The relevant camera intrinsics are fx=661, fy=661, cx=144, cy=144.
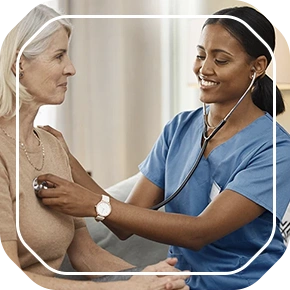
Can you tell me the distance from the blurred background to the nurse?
0.02 m

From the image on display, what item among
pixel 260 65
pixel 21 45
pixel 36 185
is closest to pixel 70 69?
pixel 21 45

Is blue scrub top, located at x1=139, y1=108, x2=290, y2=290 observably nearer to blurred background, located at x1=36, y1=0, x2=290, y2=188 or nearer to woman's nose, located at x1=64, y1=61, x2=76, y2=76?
blurred background, located at x1=36, y1=0, x2=290, y2=188

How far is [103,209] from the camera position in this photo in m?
1.02

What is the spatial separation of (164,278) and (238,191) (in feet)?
0.59

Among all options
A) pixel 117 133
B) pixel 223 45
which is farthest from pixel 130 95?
pixel 223 45

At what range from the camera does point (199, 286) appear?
105 cm

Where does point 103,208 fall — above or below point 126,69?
below

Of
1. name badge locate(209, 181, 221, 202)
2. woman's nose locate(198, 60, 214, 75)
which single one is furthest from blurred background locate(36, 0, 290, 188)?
name badge locate(209, 181, 221, 202)

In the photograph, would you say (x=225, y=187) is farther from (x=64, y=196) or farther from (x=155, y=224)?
(x=64, y=196)

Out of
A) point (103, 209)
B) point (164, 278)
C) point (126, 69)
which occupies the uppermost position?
point (126, 69)

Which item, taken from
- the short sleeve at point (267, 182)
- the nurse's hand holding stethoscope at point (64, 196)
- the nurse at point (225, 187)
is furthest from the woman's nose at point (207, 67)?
the nurse's hand holding stethoscope at point (64, 196)

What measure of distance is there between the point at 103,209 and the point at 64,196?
0.06 metres

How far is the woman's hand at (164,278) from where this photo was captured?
1.03 meters

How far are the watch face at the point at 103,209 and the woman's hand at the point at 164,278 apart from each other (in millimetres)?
111
